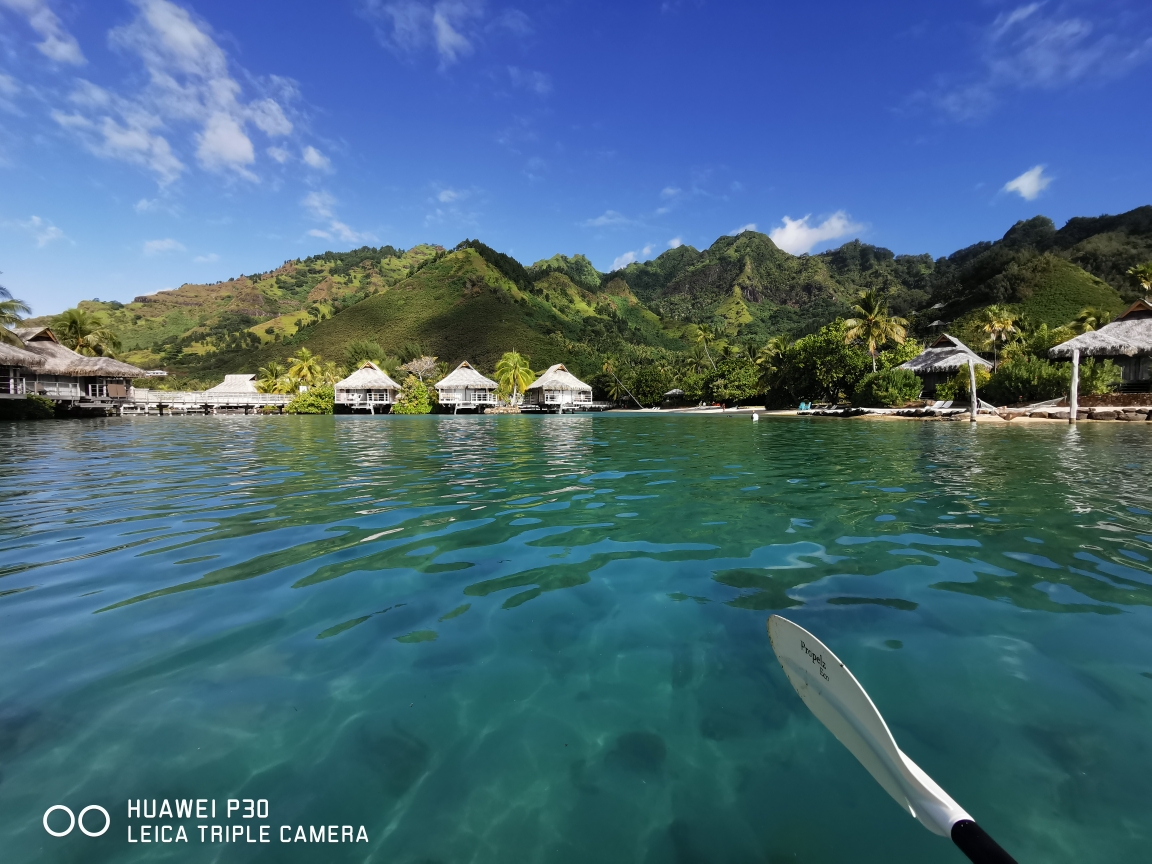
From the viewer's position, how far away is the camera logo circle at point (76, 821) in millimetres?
2084

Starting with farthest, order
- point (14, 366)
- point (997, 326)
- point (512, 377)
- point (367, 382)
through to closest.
A: point (512, 377) → point (367, 382) → point (997, 326) → point (14, 366)

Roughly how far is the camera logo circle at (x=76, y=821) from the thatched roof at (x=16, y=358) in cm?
3921

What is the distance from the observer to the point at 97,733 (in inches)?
103

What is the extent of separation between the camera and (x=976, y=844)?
1489mm

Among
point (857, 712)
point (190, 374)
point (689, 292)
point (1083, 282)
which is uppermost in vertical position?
point (689, 292)

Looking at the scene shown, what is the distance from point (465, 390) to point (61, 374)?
33190mm

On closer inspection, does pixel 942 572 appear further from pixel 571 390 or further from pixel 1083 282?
pixel 1083 282

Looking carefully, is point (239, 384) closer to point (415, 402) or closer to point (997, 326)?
point (415, 402)

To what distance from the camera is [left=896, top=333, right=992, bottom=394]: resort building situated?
35.0m

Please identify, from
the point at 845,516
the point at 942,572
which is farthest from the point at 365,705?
the point at 845,516

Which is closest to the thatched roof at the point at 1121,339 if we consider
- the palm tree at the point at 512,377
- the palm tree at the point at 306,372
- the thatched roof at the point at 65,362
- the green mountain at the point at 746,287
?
the palm tree at the point at 512,377

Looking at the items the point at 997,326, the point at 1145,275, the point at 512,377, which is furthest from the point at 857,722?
the point at 512,377

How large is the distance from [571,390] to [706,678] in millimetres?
58942

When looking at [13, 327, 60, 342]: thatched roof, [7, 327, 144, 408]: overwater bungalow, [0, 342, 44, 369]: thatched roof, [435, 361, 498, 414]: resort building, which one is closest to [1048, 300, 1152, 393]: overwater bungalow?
[435, 361, 498, 414]: resort building
